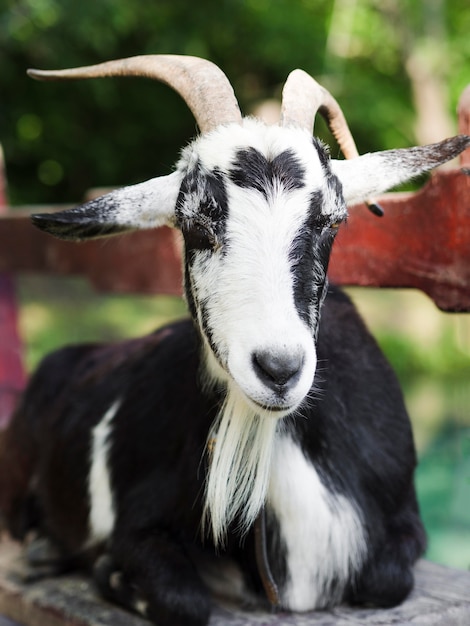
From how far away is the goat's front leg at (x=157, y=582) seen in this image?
86.7 inches

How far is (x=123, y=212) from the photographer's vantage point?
2139 millimetres

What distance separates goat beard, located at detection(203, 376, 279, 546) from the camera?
7.06 feet

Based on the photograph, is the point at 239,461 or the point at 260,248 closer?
the point at 260,248

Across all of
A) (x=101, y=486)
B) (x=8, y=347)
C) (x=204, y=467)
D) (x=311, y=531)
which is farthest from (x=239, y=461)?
(x=8, y=347)

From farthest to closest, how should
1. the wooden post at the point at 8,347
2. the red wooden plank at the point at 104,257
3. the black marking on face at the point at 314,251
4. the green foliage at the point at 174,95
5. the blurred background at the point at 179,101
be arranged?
the green foliage at the point at 174,95
the blurred background at the point at 179,101
the wooden post at the point at 8,347
the red wooden plank at the point at 104,257
the black marking on face at the point at 314,251

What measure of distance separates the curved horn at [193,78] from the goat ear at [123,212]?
168mm

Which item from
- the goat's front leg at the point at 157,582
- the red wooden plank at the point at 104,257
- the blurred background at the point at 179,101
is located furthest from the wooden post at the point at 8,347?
the blurred background at the point at 179,101

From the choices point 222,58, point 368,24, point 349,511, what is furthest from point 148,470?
point 368,24

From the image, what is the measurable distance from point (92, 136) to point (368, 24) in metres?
4.05

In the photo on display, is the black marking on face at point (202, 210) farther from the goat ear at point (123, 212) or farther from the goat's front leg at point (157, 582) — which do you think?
the goat's front leg at point (157, 582)

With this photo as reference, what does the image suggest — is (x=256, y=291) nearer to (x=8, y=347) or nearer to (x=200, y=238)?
(x=200, y=238)

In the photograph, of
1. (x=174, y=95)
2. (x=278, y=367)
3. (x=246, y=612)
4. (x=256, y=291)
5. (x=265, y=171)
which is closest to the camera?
(x=278, y=367)

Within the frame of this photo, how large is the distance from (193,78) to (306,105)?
282 mm

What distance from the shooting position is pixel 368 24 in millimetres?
12062
